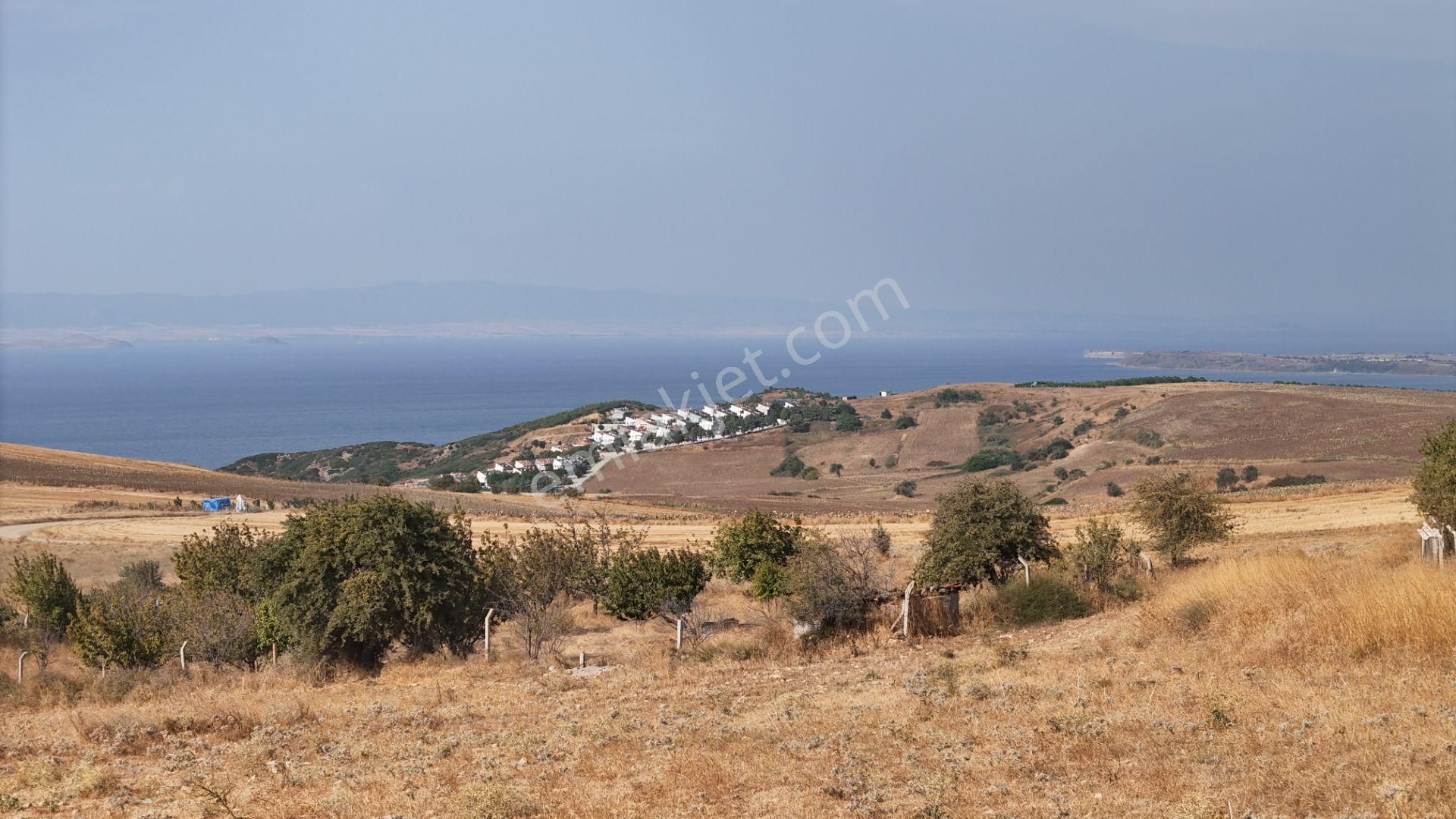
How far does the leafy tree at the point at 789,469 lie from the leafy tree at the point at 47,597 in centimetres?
5990

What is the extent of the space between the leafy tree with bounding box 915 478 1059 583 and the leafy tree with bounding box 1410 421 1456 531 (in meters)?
7.24

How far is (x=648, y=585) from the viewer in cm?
2330

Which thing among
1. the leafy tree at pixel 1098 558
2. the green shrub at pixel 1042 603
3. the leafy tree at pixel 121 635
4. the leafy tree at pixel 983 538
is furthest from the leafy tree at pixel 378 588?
the leafy tree at pixel 1098 558

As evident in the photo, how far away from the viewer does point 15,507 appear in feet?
162

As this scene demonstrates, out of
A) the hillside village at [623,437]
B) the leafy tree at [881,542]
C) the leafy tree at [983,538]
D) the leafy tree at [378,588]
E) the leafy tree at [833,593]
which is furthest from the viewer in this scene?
the hillside village at [623,437]

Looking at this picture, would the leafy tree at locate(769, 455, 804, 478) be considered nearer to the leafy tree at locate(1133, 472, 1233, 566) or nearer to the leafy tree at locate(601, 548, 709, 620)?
the leafy tree at locate(1133, 472, 1233, 566)

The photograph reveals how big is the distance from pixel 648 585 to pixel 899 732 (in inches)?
513

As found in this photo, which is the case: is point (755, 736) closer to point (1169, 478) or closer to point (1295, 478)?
point (1169, 478)

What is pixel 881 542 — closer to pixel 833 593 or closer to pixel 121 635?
pixel 833 593

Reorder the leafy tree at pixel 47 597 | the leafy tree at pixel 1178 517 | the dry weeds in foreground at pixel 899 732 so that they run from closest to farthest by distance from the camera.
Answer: the dry weeds in foreground at pixel 899 732
the leafy tree at pixel 47 597
the leafy tree at pixel 1178 517

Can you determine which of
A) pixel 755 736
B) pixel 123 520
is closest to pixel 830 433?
pixel 123 520

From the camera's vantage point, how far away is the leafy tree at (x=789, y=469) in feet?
271

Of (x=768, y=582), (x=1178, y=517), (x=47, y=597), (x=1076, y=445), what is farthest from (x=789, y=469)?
(x=47, y=597)

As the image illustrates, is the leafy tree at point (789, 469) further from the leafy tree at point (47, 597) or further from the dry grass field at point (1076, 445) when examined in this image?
the leafy tree at point (47, 597)
